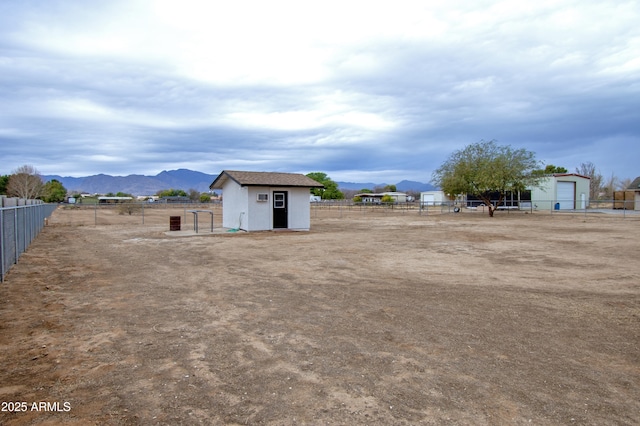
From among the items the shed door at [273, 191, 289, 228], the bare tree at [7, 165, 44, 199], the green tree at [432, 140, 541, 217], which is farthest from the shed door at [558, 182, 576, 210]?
the bare tree at [7, 165, 44, 199]

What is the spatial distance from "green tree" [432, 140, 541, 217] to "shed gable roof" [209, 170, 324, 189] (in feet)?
65.9

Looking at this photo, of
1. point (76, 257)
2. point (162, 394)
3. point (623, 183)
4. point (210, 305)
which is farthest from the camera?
point (623, 183)

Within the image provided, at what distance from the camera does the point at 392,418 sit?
128 inches

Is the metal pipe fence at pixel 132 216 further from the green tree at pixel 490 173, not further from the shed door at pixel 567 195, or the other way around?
the shed door at pixel 567 195

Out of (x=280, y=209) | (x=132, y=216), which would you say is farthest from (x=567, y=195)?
(x=132, y=216)

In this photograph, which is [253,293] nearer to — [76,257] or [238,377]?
[238,377]

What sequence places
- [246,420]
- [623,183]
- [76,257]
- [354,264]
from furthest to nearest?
[623,183] → [76,257] → [354,264] → [246,420]

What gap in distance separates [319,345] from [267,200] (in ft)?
56.5

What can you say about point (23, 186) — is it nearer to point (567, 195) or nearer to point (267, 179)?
point (267, 179)

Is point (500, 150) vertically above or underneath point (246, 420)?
above

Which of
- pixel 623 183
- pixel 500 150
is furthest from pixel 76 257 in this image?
pixel 623 183

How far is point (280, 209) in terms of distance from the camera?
22.3 metres

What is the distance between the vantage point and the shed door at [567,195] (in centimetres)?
4600

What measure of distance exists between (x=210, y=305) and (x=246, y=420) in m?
3.66
